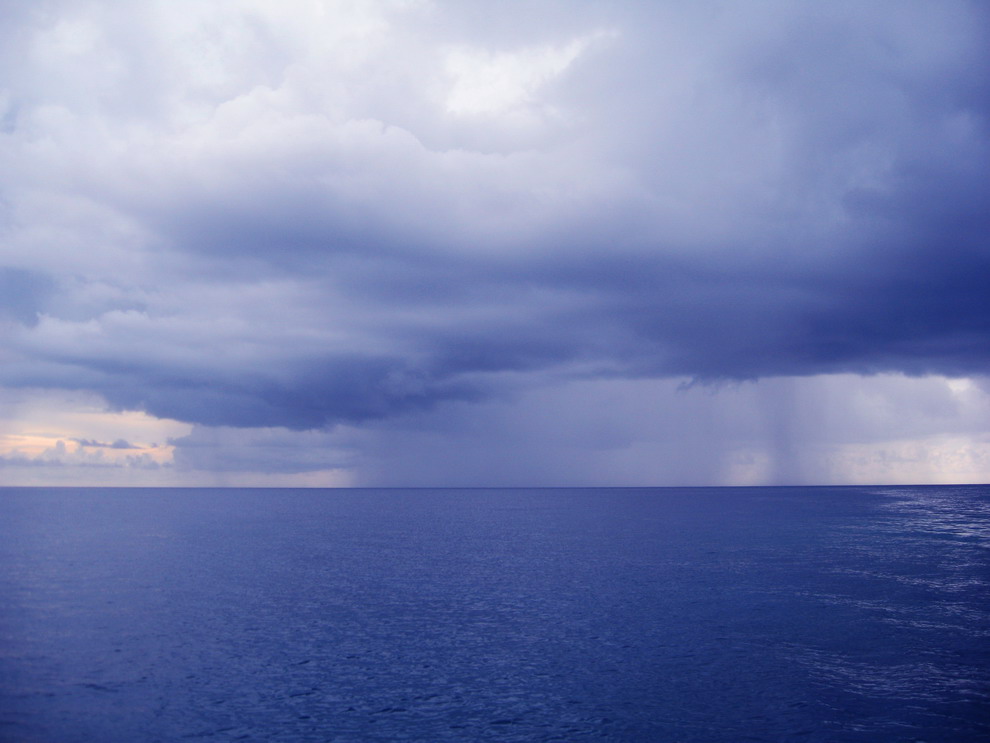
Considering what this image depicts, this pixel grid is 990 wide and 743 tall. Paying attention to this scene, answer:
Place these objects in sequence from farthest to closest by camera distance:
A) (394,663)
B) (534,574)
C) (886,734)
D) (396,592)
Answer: (534,574), (396,592), (394,663), (886,734)

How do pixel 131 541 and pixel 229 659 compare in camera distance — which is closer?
pixel 229 659

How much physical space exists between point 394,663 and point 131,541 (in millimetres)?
Answer: 113902

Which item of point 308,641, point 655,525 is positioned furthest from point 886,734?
point 655,525

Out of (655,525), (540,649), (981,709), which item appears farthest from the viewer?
(655,525)

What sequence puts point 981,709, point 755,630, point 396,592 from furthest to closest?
1. point 396,592
2. point 755,630
3. point 981,709

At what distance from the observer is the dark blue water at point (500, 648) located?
36906mm

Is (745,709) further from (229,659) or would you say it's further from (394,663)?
(229,659)

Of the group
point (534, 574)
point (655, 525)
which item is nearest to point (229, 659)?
point (534, 574)

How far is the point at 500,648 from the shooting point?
5144 cm

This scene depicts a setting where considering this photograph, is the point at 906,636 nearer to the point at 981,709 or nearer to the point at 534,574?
the point at 981,709

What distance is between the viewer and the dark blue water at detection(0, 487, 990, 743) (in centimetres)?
3691

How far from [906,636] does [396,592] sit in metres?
48.3

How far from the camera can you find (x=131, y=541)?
139 meters

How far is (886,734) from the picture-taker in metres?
35.0
